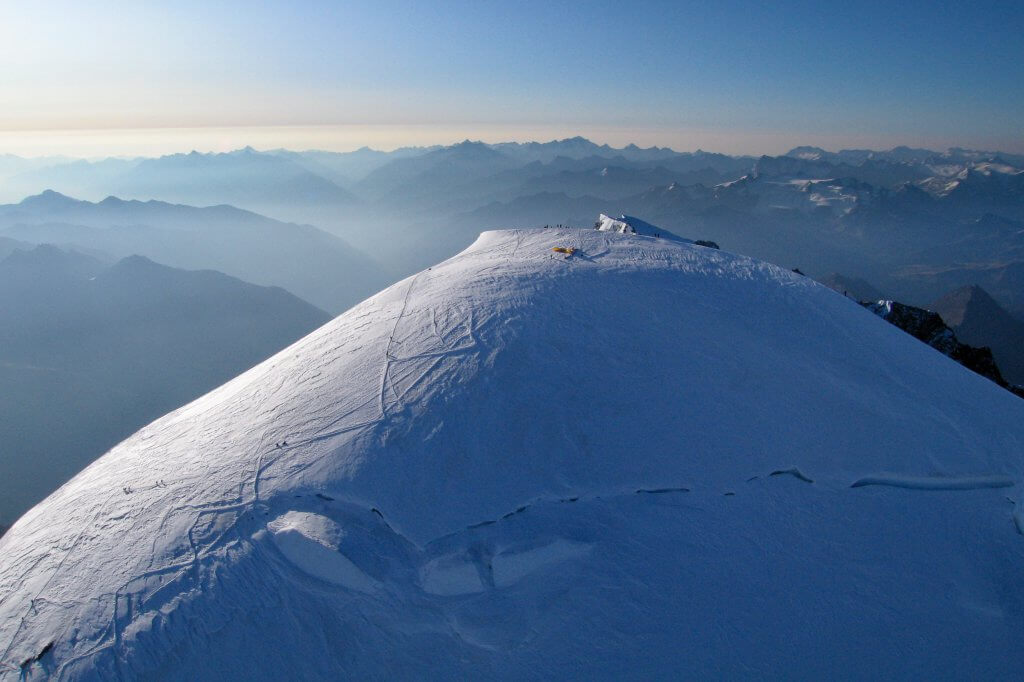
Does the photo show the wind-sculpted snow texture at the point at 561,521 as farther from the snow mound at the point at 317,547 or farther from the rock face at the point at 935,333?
the rock face at the point at 935,333

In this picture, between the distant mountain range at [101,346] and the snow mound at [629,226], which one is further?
the distant mountain range at [101,346]

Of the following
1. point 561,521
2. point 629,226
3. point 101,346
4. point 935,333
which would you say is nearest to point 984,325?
point 935,333

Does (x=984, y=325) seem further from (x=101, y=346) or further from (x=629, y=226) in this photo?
(x=101, y=346)

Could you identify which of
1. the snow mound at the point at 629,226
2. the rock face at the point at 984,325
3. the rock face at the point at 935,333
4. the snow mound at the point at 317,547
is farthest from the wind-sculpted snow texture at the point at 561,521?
the rock face at the point at 984,325

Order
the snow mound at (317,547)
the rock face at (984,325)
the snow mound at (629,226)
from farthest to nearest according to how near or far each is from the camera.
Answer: the rock face at (984,325)
the snow mound at (629,226)
the snow mound at (317,547)

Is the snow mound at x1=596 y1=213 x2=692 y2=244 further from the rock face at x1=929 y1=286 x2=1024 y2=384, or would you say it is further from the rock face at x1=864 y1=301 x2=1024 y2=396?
the rock face at x1=929 y1=286 x2=1024 y2=384

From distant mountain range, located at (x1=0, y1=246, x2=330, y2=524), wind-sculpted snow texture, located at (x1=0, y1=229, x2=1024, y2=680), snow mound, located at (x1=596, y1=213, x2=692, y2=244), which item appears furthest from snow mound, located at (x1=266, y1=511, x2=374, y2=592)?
distant mountain range, located at (x1=0, y1=246, x2=330, y2=524)

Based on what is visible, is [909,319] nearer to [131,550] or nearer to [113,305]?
[131,550]
